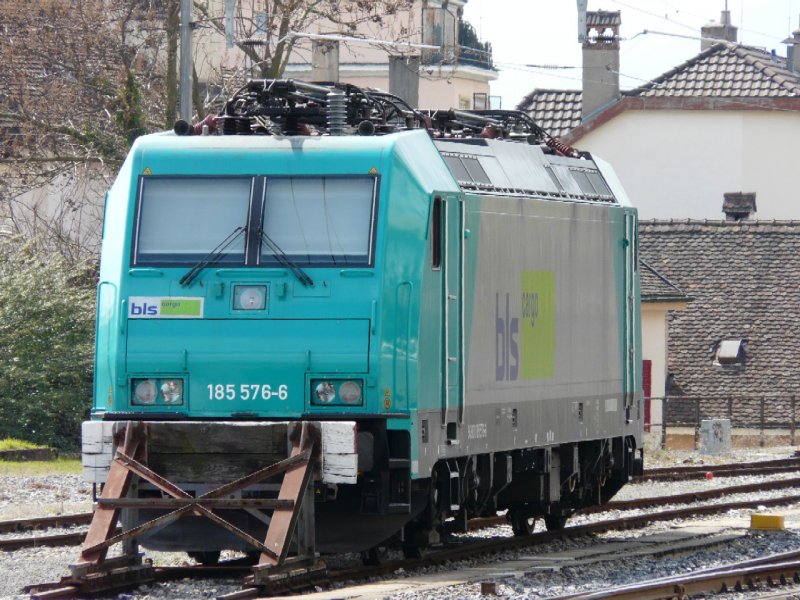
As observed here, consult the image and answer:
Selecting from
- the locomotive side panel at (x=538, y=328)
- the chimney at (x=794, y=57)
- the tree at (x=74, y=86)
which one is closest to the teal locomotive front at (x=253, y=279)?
the locomotive side panel at (x=538, y=328)

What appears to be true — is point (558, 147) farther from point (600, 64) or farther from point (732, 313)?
point (600, 64)

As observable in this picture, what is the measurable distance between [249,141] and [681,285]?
33130 mm

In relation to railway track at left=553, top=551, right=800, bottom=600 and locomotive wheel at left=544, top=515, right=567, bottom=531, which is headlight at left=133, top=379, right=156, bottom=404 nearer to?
railway track at left=553, top=551, right=800, bottom=600

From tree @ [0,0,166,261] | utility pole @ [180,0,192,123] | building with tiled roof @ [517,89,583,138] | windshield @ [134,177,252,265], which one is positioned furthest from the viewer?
building with tiled roof @ [517,89,583,138]

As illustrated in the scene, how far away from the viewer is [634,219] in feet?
58.6

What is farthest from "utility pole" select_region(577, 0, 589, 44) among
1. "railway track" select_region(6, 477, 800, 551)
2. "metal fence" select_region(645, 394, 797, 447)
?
"metal fence" select_region(645, 394, 797, 447)

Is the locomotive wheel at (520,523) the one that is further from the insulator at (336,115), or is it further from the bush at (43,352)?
the bush at (43,352)

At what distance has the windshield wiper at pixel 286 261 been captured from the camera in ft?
41.8

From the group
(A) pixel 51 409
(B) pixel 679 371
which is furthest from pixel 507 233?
(B) pixel 679 371

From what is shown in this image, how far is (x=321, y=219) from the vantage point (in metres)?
12.9

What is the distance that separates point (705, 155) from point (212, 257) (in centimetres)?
4468

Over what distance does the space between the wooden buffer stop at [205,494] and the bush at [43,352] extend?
17.7 m

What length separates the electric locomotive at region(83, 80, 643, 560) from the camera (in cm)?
1257

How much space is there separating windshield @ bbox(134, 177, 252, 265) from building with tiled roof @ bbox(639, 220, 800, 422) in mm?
29527
